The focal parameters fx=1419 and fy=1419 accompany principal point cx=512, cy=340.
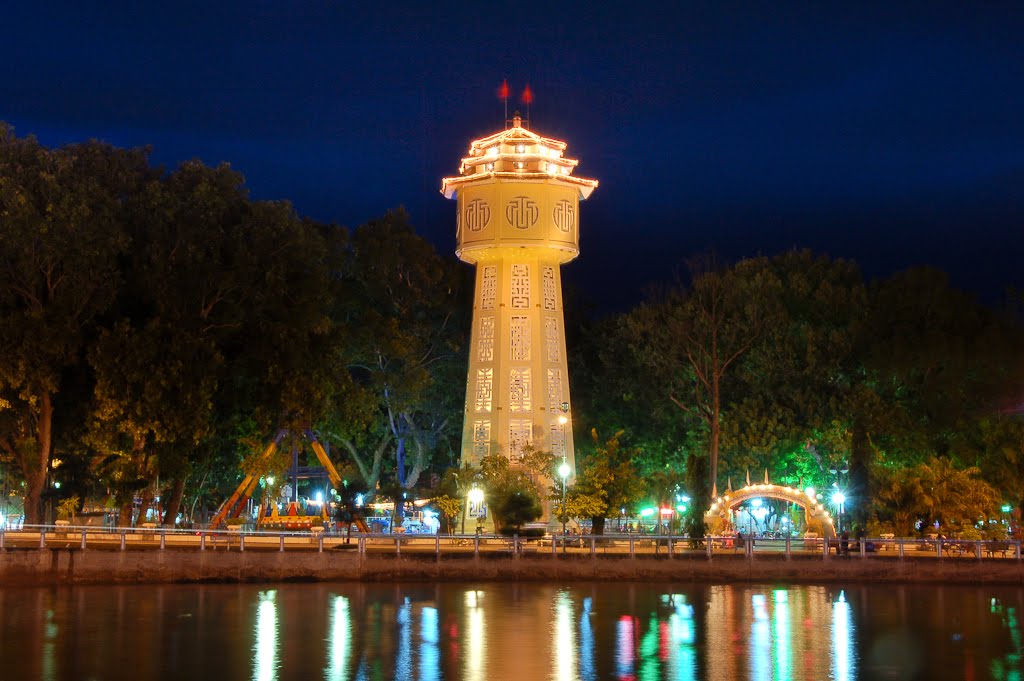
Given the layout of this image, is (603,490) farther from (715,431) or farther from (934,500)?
(715,431)

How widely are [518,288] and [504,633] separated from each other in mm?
31923

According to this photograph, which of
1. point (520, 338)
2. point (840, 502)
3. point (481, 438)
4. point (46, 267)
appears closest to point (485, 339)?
point (520, 338)

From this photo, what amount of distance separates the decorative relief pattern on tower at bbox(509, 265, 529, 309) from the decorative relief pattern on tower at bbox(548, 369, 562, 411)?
10.1ft

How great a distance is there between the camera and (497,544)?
4662 centimetres

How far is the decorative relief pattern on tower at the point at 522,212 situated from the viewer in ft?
193

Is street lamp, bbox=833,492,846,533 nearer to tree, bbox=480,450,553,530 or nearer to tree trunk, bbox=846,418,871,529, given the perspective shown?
tree trunk, bbox=846,418,871,529

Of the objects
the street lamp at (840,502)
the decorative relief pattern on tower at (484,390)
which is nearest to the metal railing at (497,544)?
the street lamp at (840,502)

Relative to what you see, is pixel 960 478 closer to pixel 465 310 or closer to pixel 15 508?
pixel 465 310

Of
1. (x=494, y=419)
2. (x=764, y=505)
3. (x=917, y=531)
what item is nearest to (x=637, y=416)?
(x=764, y=505)

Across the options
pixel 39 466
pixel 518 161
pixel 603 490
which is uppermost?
pixel 518 161

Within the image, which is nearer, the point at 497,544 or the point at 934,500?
the point at 497,544

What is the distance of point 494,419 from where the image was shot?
59219 mm

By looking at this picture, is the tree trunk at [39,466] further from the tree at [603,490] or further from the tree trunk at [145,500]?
the tree at [603,490]

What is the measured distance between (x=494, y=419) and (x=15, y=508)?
3030cm
